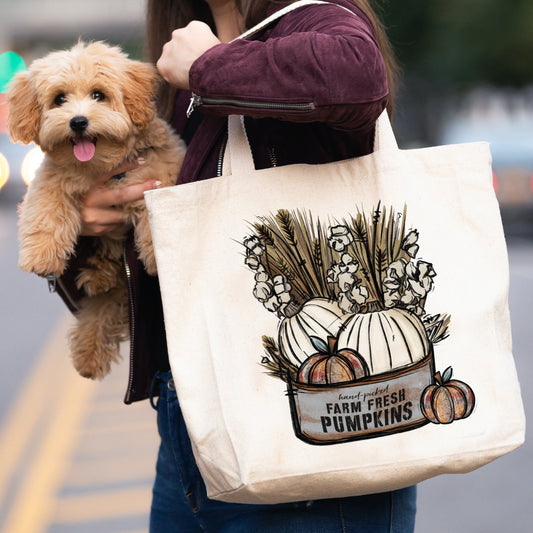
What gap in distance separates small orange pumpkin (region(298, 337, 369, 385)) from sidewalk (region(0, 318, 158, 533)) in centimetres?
325

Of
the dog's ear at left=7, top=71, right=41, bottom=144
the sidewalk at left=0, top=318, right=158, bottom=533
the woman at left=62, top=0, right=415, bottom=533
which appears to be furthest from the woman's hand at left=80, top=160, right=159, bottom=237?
the sidewalk at left=0, top=318, right=158, bottom=533

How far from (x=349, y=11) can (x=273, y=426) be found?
0.88 metres

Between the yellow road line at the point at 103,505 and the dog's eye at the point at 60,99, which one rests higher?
the dog's eye at the point at 60,99

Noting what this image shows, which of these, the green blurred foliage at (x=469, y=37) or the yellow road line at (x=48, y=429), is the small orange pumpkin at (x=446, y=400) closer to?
the yellow road line at (x=48, y=429)

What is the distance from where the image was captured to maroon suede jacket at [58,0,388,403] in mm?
1643

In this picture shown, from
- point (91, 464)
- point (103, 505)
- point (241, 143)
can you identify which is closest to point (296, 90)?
point (241, 143)

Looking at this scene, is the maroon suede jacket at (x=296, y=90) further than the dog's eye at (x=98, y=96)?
No

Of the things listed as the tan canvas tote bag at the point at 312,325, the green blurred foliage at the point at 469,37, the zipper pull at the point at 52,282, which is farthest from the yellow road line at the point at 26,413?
the green blurred foliage at the point at 469,37

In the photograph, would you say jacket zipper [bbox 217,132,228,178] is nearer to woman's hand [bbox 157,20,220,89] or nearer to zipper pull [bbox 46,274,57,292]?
woman's hand [bbox 157,20,220,89]

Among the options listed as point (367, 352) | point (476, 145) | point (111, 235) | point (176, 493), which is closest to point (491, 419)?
point (367, 352)

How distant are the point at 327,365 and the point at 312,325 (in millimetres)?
87

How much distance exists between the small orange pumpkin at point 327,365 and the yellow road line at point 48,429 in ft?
11.4

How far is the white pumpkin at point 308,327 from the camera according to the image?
179 cm

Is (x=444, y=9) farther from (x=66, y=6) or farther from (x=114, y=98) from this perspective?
(x=66, y=6)
